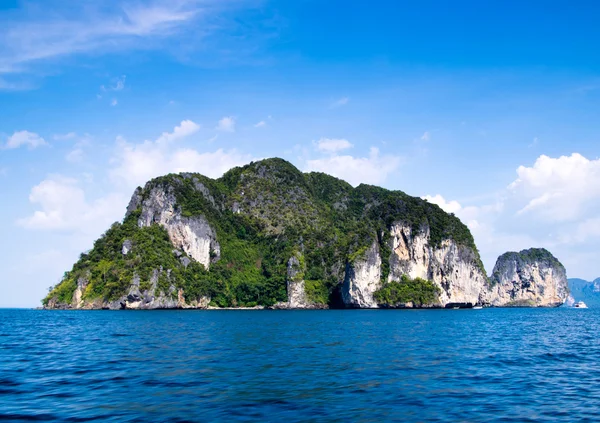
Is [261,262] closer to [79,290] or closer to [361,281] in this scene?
[361,281]

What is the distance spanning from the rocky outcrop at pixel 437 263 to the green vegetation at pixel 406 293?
3.58 meters

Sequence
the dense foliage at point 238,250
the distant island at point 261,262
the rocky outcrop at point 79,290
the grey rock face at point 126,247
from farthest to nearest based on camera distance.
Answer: the grey rock face at point 126,247 < the dense foliage at point 238,250 < the distant island at point 261,262 < the rocky outcrop at point 79,290

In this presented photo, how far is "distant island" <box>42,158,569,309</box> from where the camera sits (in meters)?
130

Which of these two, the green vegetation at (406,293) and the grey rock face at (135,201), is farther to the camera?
the grey rock face at (135,201)

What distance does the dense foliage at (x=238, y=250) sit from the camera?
131 meters

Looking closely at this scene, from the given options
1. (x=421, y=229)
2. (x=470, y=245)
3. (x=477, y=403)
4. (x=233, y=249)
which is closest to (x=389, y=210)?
(x=421, y=229)

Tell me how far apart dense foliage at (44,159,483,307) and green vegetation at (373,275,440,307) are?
167 centimetres

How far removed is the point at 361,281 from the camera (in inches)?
5468

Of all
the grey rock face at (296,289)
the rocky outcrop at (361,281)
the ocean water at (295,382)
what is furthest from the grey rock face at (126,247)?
the ocean water at (295,382)

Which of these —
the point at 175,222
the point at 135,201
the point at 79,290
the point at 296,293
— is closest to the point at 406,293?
the point at 296,293

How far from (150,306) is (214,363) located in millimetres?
105429

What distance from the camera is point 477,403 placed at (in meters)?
18.5

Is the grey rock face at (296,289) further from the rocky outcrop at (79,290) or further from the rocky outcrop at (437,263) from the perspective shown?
the rocky outcrop at (79,290)

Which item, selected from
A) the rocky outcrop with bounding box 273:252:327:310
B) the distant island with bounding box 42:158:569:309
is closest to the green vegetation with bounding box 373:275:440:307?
the distant island with bounding box 42:158:569:309
